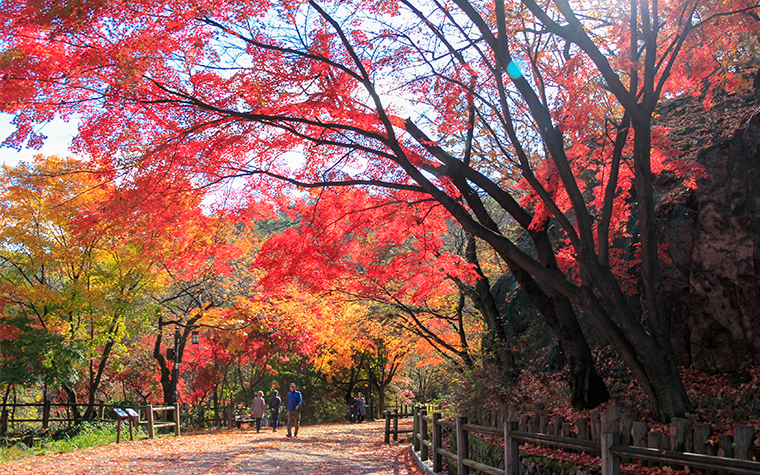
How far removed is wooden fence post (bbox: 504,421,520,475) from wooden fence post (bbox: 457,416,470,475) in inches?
58.1

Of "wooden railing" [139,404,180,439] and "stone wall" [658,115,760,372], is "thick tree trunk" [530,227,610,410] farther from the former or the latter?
"wooden railing" [139,404,180,439]

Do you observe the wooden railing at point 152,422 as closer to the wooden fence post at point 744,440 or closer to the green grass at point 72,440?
the green grass at point 72,440

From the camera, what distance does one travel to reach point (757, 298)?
761 centimetres

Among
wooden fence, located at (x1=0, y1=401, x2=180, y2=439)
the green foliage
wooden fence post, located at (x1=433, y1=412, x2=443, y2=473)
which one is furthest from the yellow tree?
wooden fence post, located at (x1=433, y1=412, x2=443, y2=473)

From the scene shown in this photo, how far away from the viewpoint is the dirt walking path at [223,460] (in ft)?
31.3

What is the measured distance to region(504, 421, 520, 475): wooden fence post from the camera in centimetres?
625

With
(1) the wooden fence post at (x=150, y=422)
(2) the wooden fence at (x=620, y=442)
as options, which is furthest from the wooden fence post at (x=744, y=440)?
(1) the wooden fence post at (x=150, y=422)

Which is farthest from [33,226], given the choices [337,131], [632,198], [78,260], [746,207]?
[746,207]

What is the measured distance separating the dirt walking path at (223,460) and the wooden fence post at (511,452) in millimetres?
4580

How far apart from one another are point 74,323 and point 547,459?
1554 cm

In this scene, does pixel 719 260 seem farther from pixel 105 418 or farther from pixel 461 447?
pixel 105 418

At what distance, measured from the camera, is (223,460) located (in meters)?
10.9

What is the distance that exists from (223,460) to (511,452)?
23.0 feet

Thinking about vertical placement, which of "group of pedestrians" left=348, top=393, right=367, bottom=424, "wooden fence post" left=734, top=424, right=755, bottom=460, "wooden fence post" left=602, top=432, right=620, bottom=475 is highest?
"wooden fence post" left=734, top=424, right=755, bottom=460
